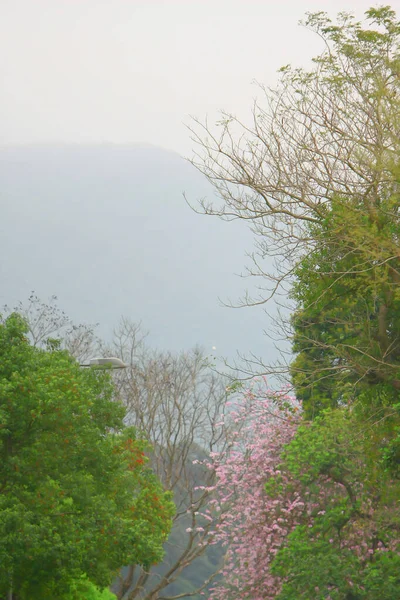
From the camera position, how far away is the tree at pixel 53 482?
12.1m

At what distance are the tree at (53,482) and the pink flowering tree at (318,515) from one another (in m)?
3.05

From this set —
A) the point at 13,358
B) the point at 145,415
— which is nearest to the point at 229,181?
the point at 13,358

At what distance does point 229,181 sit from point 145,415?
18750 mm

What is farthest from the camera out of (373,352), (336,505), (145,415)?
(145,415)

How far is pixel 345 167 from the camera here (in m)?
12.3

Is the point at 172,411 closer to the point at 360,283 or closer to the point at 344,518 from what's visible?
the point at 344,518

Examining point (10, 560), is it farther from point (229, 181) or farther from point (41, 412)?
point (229, 181)

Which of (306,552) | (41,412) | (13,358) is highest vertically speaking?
(13,358)

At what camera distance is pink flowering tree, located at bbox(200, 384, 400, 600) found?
46.0ft

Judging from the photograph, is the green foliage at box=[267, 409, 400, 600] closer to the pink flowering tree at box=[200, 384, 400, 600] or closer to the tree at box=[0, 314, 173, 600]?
the pink flowering tree at box=[200, 384, 400, 600]

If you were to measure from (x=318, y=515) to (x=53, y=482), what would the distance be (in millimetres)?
6662

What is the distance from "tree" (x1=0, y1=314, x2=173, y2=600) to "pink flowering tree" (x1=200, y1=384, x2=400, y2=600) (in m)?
3.05

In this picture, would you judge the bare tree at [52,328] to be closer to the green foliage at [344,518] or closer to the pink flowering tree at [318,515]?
the pink flowering tree at [318,515]

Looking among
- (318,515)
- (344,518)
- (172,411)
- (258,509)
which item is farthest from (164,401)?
(344,518)
